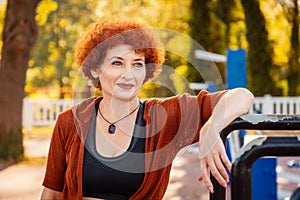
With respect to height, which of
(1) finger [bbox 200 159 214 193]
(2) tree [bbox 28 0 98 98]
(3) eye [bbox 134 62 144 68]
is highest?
(2) tree [bbox 28 0 98 98]

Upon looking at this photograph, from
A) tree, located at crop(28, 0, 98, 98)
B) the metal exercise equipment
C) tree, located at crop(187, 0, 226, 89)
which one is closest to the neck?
the metal exercise equipment

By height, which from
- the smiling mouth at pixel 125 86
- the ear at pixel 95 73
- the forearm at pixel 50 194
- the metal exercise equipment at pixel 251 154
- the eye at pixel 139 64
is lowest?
the forearm at pixel 50 194

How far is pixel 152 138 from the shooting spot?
2.13 meters

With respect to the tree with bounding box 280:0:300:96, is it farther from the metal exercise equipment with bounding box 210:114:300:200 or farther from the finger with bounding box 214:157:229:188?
the metal exercise equipment with bounding box 210:114:300:200

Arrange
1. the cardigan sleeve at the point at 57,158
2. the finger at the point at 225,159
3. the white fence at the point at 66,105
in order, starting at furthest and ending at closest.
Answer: the white fence at the point at 66,105, the cardigan sleeve at the point at 57,158, the finger at the point at 225,159

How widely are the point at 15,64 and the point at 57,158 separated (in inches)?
284

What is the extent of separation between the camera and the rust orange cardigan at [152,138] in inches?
82.3

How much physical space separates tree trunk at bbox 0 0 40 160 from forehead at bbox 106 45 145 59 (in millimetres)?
7027

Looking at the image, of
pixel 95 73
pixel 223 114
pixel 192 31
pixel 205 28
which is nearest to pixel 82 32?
pixel 192 31

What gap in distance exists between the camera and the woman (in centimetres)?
211

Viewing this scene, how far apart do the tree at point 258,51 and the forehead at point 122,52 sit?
1548 cm

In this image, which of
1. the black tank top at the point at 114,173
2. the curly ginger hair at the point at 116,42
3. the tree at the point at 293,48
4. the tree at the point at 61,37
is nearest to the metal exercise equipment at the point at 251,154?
the black tank top at the point at 114,173

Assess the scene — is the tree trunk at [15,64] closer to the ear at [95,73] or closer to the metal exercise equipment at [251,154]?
the ear at [95,73]

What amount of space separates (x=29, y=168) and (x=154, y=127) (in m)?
6.38
